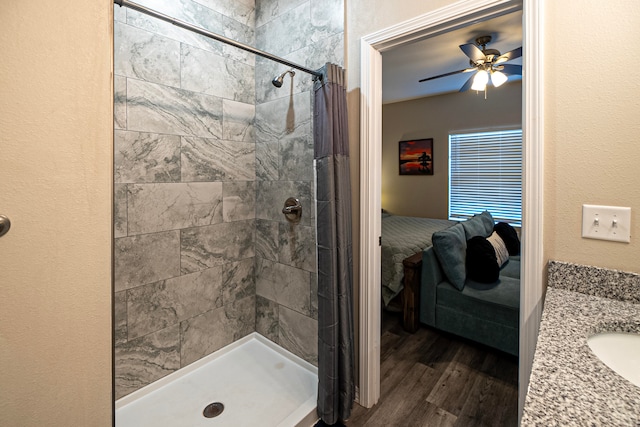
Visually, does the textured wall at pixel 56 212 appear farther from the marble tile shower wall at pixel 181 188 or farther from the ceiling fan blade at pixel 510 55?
the ceiling fan blade at pixel 510 55

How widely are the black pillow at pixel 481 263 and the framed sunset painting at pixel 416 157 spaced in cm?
294

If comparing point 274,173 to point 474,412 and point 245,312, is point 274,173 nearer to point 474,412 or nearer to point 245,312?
point 245,312

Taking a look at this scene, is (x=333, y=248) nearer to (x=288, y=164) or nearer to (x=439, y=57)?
(x=288, y=164)

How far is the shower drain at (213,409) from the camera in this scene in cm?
172

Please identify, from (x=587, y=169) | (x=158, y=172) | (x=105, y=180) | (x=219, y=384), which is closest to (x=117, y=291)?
(x=158, y=172)

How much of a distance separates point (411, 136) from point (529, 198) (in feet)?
14.8

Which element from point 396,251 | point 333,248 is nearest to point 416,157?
point 396,251

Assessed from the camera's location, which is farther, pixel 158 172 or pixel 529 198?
pixel 158 172

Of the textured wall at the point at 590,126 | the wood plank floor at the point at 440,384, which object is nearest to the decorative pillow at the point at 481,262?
the wood plank floor at the point at 440,384

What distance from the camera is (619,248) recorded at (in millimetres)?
1088

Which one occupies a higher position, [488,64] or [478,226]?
[488,64]

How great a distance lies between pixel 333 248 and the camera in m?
1.61

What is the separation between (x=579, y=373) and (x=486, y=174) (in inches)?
184

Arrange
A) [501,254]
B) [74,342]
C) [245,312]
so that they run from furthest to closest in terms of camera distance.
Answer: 1. [501,254]
2. [245,312]
3. [74,342]
